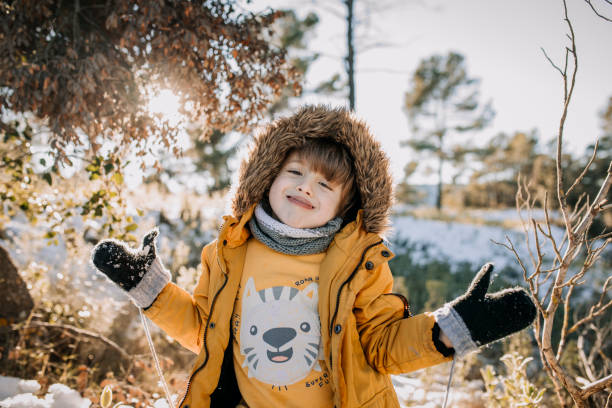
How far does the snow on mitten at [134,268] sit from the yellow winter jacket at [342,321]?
0.07 meters

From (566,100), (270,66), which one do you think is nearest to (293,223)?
Answer: (566,100)

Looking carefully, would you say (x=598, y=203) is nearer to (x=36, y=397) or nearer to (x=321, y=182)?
(x=321, y=182)

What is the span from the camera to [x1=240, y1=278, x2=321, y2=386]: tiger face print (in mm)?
1648

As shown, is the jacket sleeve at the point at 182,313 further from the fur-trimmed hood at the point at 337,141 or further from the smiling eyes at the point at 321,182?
the smiling eyes at the point at 321,182

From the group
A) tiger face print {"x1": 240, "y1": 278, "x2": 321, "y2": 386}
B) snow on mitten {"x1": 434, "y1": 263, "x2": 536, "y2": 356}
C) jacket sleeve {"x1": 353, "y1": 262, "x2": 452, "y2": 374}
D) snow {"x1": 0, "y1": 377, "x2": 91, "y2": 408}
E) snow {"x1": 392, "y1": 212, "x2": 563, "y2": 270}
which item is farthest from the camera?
snow {"x1": 392, "y1": 212, "x2": 563, "y2": 270}

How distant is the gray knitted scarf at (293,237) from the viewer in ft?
5.93

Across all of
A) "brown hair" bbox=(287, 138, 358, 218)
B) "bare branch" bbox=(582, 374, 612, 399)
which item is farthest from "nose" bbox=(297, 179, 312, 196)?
"bare branch" bbox=(582, 374, 612, 399)

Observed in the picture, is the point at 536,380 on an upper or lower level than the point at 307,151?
lower

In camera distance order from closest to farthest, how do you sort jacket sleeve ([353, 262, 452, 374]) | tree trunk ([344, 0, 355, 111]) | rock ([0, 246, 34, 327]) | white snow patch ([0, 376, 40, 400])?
jacket sleeve ([353, 262, 452, 374])
white snow patch ([0, 376, 40, 400])
rock ([0, 246, 34, 327])
tree trunk ([344, 0, 355, 111])

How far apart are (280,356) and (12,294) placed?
2800 millimetres

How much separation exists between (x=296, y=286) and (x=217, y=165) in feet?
36.8

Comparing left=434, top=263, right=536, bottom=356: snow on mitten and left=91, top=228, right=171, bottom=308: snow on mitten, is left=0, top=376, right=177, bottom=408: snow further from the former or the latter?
left=434, top=263, right=536, bottom=356: snow on mitten

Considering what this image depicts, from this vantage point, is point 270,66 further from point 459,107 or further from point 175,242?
point 459,107

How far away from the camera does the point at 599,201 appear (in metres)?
1.52
